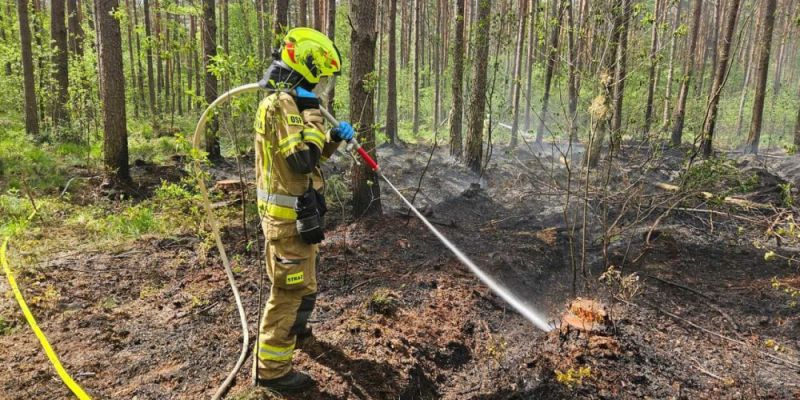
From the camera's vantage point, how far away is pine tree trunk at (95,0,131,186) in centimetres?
725

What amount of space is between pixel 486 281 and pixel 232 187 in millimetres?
5132

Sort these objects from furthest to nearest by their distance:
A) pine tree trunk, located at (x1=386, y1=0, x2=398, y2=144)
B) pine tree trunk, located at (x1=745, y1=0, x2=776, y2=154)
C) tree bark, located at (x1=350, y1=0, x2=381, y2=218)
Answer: pine tree trunk, located at (x1=386, y1=0, x2=398, y2=144) → pine tree trunk, located at (x1=745, y1=0, x2=776, y2=154) → tree bark, located at (x1=350, y1=0, x2=381, y2=218)

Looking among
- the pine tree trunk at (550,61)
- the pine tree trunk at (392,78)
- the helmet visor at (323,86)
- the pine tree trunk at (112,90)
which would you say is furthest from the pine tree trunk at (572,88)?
the pine tree trunk at (112,90)

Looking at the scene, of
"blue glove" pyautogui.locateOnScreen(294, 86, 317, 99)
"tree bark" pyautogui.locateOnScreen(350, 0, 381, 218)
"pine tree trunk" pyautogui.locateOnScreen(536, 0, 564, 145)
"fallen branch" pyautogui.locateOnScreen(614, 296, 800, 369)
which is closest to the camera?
"blue glove" pyautogui.locateOnScreen(294, 86, 317, 99)

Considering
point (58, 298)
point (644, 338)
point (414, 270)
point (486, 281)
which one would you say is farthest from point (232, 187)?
point (644, 338)

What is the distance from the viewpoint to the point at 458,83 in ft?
34.9

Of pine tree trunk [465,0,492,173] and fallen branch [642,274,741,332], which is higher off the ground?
pine tree trunk [465,0,492,173]

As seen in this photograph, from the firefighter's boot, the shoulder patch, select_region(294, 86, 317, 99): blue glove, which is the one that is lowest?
the firefighter's boot

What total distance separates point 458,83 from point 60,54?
411 inches

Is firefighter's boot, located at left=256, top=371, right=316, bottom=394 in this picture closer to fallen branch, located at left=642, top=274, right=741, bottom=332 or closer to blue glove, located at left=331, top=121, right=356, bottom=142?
blue glove, located at left=331, top=121, right=356, bottom=142

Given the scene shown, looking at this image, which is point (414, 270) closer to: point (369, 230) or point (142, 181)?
point (369, 230)

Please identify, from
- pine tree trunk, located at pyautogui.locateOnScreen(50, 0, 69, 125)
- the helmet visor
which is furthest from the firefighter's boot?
pine tree trunk, located at pyautogui.locateOnScreen(50, 0, 69, 125)

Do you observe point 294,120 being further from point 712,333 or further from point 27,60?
point 27,60

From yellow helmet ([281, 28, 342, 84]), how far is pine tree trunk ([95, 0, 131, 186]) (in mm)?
6047
